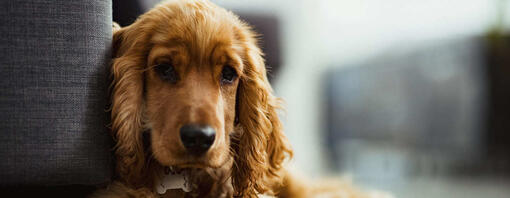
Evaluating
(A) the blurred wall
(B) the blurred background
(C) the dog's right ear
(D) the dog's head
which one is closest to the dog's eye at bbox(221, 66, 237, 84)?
(D) the dog's head

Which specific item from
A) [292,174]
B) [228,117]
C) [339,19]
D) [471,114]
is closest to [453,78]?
[471,114]

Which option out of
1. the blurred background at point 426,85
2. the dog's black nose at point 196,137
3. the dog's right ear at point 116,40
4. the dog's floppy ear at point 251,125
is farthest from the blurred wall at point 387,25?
the dog's black nose at point 196,137

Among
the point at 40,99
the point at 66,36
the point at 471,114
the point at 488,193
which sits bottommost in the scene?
the point at 488,193

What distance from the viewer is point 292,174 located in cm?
150

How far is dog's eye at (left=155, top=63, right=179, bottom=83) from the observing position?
3.47ft

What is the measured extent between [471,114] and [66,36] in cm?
407

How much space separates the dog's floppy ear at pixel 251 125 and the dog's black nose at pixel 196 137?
0.22 meters

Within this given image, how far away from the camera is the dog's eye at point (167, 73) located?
1.06 m

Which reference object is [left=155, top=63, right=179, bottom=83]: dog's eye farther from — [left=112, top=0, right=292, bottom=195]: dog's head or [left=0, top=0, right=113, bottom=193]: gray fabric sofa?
[left=0, top=0, right=113, bottom=193]: gray fabric sofa

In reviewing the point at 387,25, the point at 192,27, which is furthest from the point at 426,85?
the point at 192,27

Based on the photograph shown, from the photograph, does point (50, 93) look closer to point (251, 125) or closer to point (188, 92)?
point (188, 92)

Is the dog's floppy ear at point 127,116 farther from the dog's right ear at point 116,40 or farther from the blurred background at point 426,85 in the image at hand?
the blurred background at point 426,85

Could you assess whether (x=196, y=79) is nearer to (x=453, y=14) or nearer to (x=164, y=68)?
(x=164, y=68)

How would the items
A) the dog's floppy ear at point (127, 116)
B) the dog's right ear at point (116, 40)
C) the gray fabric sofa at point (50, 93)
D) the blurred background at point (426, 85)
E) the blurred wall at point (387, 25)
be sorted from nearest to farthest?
the gray fabric sofa at point (50, 93) → the dog's floppy ear at point (127, 116) → the dog's right ear at point (116, 40) → the blurred wall at point (387, 25) → the blurred background at point (426, 85)
